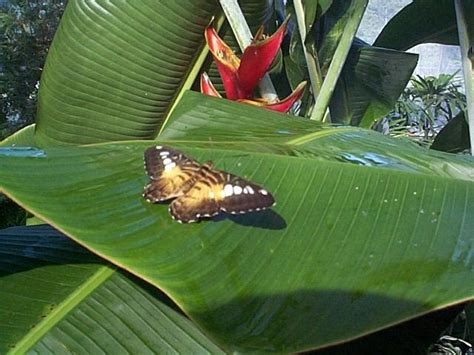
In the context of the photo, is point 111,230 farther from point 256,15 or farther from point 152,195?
point 256,15

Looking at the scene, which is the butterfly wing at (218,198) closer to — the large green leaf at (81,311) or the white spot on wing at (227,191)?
the white spot on wing at (227,191)

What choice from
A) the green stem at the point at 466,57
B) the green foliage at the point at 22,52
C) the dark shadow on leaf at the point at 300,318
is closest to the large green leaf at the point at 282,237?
the dark shadow on leaf at the point at 300,318

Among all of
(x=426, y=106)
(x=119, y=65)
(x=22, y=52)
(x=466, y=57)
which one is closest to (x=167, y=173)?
(x=119, y=65)

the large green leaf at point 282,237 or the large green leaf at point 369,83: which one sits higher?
the large green leaf at point 369,83

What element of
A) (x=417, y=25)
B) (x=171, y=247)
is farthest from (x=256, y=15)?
(x=171, y=247)

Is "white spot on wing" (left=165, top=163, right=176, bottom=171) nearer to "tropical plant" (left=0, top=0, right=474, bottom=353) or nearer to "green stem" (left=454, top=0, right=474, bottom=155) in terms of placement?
"tropical plant" (left=0, top=0, right=474, bottom=353)

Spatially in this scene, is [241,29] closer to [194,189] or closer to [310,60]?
[310,60]

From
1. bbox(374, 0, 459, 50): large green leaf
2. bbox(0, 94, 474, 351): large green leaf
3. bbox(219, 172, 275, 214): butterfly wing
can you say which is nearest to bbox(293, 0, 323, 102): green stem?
bbox(374, 0, 459, 50): large green leaf
